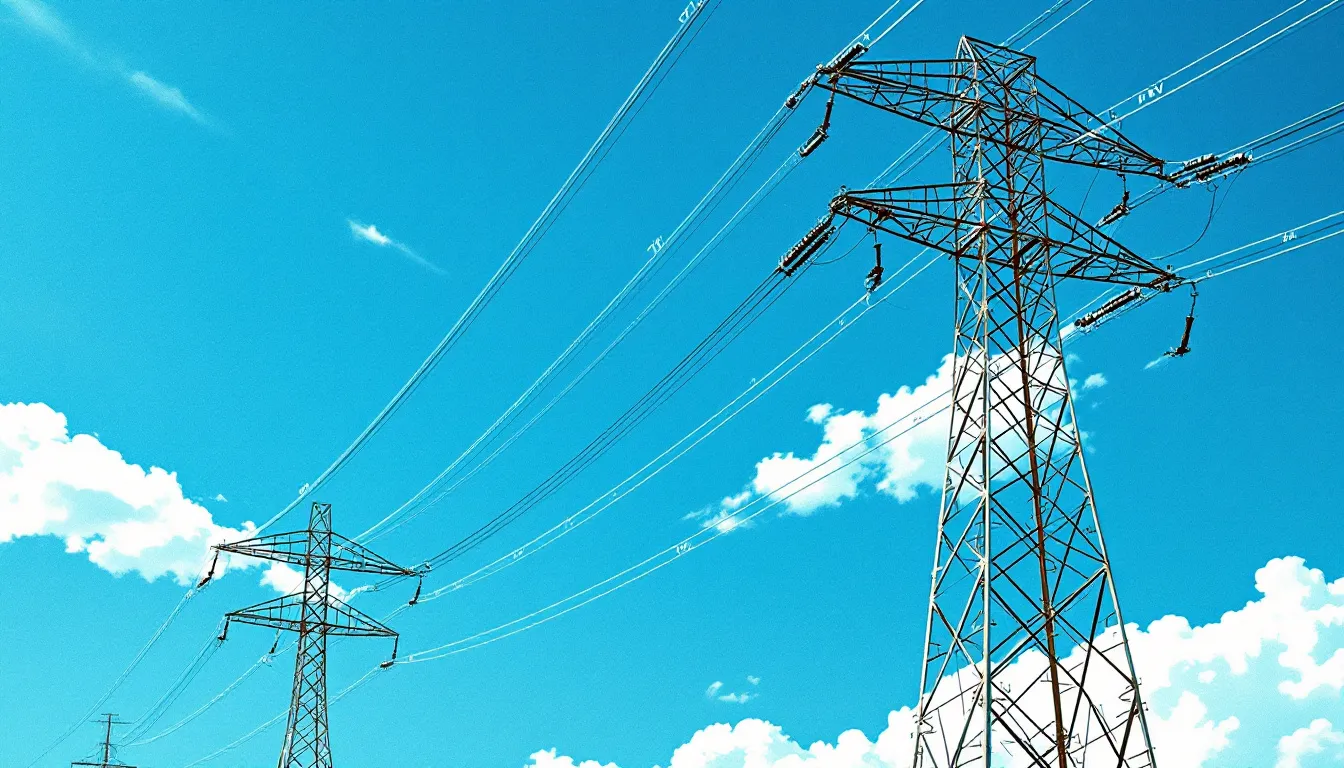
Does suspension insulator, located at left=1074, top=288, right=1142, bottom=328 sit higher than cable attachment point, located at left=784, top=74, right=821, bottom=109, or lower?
lower

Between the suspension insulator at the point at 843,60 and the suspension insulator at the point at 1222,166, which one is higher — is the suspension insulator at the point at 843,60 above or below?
above

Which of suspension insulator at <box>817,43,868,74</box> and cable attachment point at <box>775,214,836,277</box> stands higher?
suspension insulator at <box>817,43,868,74</box>

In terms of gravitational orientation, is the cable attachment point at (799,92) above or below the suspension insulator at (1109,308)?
above

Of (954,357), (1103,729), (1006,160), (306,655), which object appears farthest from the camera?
(306,655)

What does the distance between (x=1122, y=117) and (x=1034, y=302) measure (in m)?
4.93

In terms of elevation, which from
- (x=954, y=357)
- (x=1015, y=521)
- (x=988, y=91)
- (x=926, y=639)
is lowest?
(x=926, y=639)

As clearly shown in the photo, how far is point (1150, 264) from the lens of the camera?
70.7 feet

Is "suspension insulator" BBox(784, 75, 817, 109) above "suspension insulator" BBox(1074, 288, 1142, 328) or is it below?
above

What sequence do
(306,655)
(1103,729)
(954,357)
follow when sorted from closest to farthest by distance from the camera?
(1103,729)
(954,357)
(306,655)

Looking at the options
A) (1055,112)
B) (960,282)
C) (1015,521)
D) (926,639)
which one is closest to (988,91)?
(1055,112)

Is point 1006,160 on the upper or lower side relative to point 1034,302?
upper

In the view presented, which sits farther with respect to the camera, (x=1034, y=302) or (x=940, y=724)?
(x=1034, y=302)

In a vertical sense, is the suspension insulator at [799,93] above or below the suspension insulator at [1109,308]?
above

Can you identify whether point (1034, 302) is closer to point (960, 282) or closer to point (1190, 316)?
point (960, 282)
